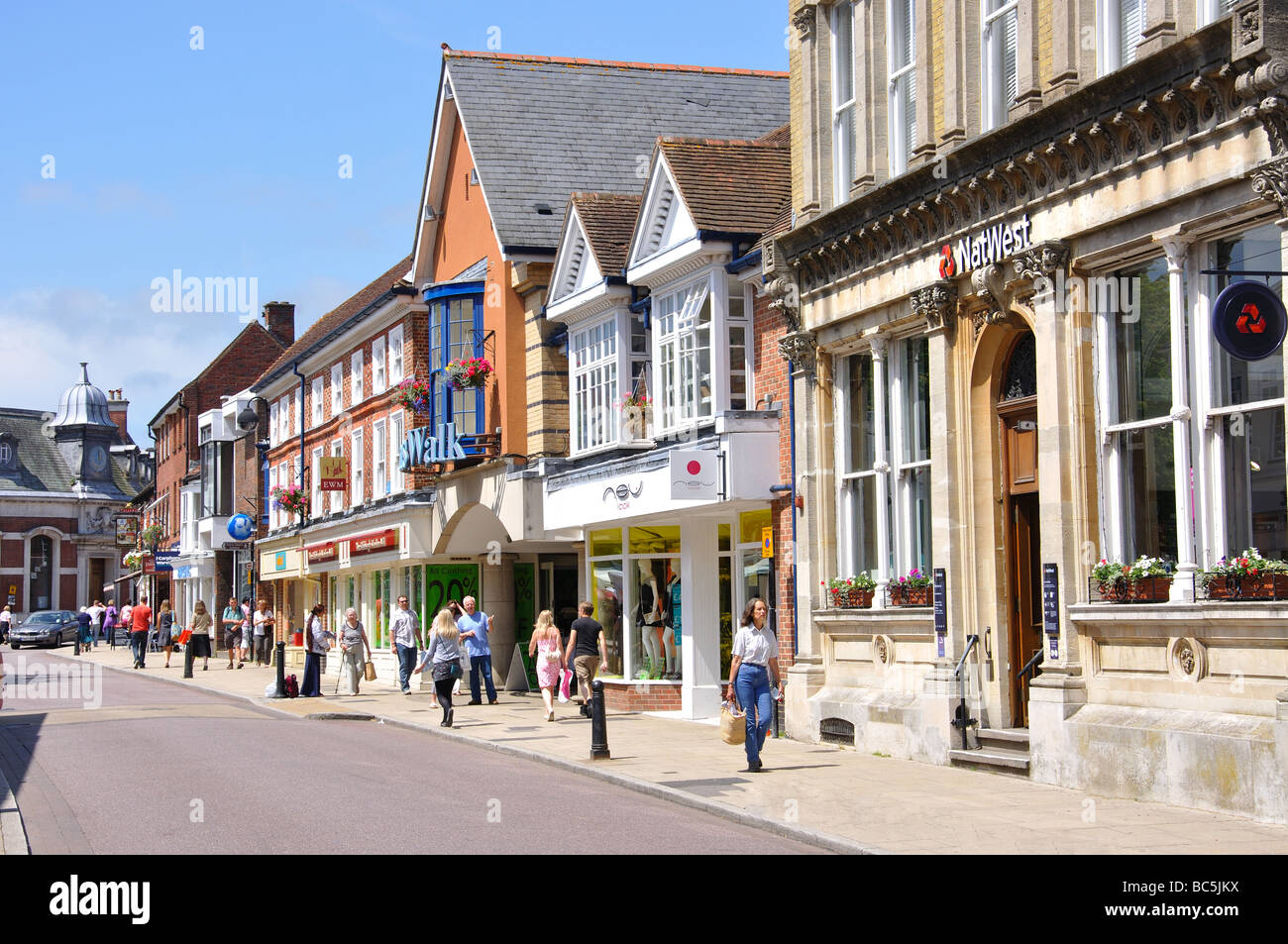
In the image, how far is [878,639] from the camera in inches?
672

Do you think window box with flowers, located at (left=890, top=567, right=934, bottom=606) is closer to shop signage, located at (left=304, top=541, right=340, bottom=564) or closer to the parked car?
shop signage, located at (left=304, top=541, right=340, bottom=564)

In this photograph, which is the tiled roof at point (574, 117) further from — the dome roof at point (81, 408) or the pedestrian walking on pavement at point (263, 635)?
the dome roof at point (81, 408)

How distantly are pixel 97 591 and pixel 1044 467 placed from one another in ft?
349

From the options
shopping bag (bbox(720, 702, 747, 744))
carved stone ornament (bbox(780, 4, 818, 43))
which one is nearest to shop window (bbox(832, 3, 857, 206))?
carved stone ornament (bbox(780, 4, 818, 43))

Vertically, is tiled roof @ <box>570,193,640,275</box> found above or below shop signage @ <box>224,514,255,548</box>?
above

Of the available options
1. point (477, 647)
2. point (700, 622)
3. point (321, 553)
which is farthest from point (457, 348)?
point (321, 553)

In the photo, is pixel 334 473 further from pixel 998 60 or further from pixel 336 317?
pixel 998 60

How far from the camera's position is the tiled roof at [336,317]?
41.7m

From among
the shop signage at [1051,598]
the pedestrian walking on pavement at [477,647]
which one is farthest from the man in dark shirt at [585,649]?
the shop signage at [1051,598]

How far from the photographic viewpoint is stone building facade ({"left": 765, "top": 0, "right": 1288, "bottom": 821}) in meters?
11.8

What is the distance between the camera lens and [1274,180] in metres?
11.2

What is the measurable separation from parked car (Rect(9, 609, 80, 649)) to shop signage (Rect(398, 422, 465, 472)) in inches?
1610
